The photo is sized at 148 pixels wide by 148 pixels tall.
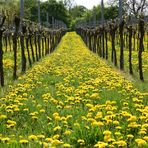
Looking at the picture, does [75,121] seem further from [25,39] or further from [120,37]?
[25,39]

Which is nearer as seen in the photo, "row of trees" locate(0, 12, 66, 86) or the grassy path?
the grassy path

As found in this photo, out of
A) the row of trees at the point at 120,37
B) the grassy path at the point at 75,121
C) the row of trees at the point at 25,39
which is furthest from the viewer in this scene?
the row of trees at the point at 120,37

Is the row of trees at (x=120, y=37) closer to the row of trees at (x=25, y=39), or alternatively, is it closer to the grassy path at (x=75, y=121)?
the row of trees at (x=25, y=39)

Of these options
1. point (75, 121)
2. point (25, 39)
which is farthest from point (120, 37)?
point (75, 121)

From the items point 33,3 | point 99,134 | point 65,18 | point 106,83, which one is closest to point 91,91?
point 106,83

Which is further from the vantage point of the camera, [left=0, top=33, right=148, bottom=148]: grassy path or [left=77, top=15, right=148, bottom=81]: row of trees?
[left=77, top=15, right=148, bottom=81]: row of trees

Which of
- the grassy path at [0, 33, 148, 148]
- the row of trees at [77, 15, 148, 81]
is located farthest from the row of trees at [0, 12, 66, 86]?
the grassy path at [0, 33, 148, 148]

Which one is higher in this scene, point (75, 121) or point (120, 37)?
point (120, 37)

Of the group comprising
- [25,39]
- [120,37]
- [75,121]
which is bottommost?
[75,121]

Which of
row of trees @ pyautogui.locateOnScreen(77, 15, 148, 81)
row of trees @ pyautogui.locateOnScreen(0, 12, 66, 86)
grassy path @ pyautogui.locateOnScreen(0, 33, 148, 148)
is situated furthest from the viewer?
row of trees @ pyautogui.locateOnScreen(77, 15, 148, 81)

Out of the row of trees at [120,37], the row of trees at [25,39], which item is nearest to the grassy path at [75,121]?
the row of trees at [25,39]

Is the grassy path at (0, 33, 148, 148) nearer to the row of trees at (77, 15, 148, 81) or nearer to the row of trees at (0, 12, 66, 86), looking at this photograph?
the row of trees at (0, 12, 66, 86)

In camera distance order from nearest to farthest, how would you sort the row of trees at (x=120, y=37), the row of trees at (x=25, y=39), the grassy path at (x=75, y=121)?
the grassy path at (x=75, y=121)
the row of trees at (x=25, y=39)
the row of trees at (x=120, y=37)

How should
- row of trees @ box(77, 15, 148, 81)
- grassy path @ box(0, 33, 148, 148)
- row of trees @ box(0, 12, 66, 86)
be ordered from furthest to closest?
Answer: row of trees @ box(77, 15, 148, 81) < row of trees @ box(0, 12, 66, 86) < grassy path @ box(0, 33, 148, 148)
